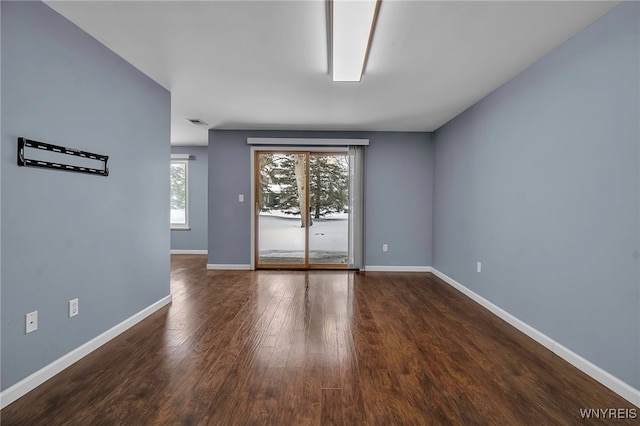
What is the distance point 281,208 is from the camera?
18.2ft

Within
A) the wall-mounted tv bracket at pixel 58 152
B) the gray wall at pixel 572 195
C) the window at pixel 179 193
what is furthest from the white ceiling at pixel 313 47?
the window at pixel 179 193

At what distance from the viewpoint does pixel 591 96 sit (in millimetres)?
2162

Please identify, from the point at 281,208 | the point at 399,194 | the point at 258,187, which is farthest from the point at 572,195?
the point at 258,187

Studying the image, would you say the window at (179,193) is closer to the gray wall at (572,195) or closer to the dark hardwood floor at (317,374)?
the dark hardwood floor at (317,374)

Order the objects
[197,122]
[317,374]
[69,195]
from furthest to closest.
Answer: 1. [197,122]
2. [69,195]
3. [317,374]

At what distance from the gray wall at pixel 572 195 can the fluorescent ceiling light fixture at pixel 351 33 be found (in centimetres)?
150

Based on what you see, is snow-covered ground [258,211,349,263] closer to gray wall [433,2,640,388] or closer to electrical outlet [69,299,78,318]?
gray wall [433,2,640,388]


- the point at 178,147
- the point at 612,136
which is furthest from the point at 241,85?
the point at 178,147

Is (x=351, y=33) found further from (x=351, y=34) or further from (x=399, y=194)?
(x=399, y=194)

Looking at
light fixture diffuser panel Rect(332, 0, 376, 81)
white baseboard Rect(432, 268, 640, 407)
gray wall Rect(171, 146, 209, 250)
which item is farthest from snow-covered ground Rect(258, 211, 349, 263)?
light fixture diffuser panel Rect(332, 0, 376, 81)

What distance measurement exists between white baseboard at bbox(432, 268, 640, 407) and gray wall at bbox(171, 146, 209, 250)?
561 cm

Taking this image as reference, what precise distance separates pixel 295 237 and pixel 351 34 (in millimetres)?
3774

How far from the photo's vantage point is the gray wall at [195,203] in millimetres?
7008

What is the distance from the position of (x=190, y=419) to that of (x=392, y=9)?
2.65 metres
